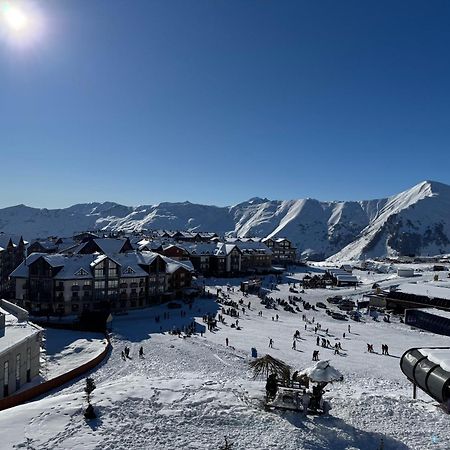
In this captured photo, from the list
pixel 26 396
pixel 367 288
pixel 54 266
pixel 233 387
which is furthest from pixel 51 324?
pixel 367 288

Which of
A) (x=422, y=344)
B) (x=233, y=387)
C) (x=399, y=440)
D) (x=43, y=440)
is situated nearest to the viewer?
(x=43, y=440)

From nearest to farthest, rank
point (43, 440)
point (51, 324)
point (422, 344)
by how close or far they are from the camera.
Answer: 1. point (43, 440)
2. point (422, 344)
3. point (51, 324)

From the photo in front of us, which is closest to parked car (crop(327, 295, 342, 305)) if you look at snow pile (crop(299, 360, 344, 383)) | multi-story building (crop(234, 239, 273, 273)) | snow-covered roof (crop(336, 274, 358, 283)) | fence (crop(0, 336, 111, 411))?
snow-covered roof (crop(336, 274, 358, 283))

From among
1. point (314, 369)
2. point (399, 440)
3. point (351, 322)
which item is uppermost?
point (314, 369)

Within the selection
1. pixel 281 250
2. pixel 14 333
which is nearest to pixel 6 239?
pixel 14 333

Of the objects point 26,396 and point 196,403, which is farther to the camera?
point 26,396

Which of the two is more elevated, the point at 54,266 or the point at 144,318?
the point at 54,266

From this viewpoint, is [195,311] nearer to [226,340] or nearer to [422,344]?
[226,340]
